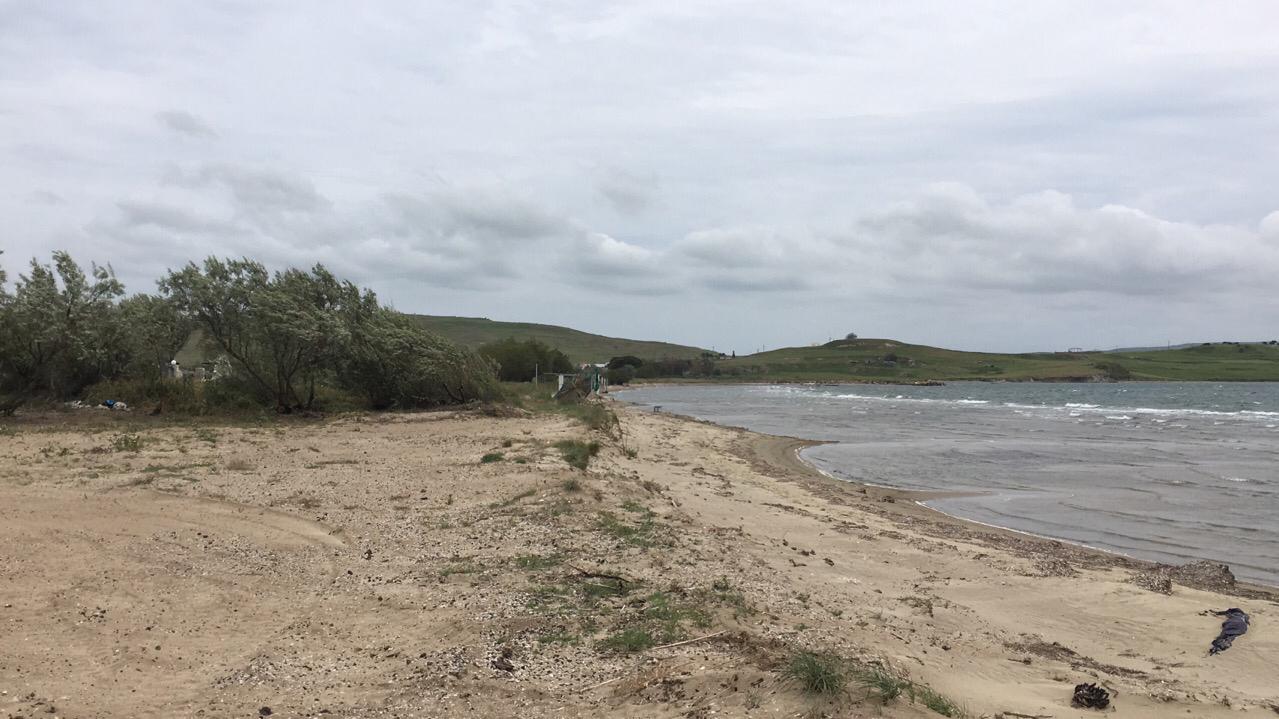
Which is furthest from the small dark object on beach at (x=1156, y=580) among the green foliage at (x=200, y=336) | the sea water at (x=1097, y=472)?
the green foliage at (x=200, y=336)

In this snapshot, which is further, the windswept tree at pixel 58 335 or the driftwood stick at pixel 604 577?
the windswept tree at pixel 58 335

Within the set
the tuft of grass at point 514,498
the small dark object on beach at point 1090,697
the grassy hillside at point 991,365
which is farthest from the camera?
the grassy hillside at point 991,365

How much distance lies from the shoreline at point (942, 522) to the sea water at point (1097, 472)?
19.0 inches

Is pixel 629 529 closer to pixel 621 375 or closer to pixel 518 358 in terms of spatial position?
pixel 518 358

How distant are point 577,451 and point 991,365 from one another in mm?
154009

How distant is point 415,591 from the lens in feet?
23.4

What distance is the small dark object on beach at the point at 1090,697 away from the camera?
519 centimetres

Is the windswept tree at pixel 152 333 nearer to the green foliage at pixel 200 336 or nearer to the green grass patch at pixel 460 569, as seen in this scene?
the green foliage at pixel 200 336

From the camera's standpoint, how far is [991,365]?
153375 millimetres

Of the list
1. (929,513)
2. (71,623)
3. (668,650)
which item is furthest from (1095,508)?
(71,623)

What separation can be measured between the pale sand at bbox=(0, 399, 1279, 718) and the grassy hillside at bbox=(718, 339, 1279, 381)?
134191 millimetres

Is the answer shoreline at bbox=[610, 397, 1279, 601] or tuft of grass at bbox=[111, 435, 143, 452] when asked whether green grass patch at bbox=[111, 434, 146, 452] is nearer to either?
tuft of grass at bbox=[111, 435, 143, 452]

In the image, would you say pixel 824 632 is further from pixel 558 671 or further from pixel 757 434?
pixel 757 434

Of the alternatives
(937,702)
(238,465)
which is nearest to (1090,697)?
(937,702)
